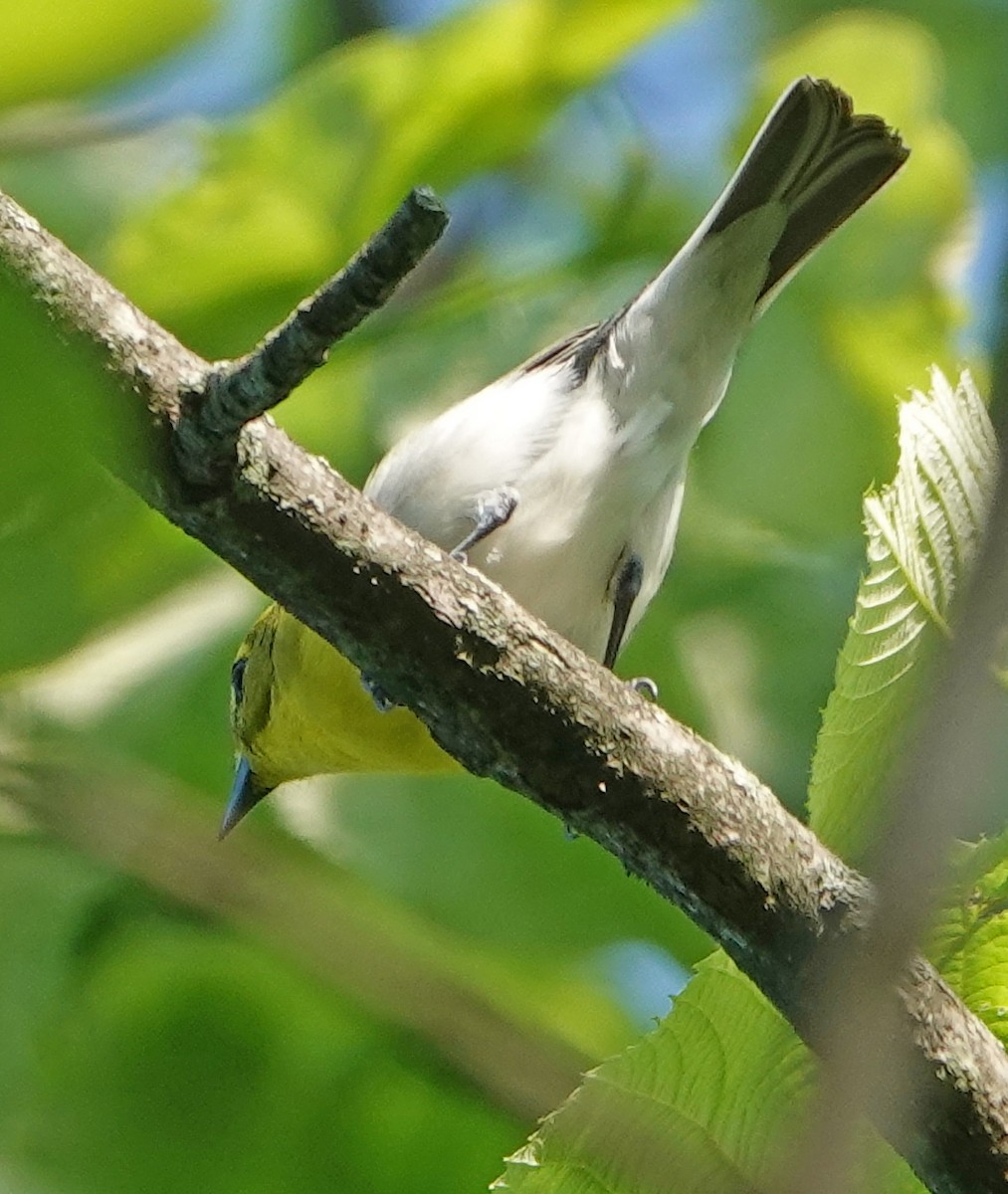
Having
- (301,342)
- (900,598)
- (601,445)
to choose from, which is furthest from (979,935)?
(601,445)

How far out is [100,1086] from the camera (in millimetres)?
2166

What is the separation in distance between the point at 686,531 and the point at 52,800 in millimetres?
2280

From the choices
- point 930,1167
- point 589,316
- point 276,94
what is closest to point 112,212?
point 276,94

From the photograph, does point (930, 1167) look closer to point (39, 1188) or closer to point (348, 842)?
point (39, 1188)

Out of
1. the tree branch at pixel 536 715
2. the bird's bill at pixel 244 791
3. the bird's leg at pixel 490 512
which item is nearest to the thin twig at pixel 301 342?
the tree branch at pixel 536 715

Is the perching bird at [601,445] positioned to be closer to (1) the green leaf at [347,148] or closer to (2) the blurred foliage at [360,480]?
(2) the blurred foliage at [360,480]

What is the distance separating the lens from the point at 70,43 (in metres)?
1.05

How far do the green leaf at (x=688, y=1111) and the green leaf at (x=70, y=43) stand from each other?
2.91 feet

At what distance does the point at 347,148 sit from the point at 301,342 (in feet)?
4.44

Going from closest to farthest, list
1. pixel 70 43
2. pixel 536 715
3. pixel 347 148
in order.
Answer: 1. pixel 70 43
2. pixel 536 715
3. pixel 347 148

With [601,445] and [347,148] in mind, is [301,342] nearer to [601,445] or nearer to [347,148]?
[347,148]

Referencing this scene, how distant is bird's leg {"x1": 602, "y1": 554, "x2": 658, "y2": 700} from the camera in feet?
12.0

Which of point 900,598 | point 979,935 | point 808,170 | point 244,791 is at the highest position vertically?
point 808,170

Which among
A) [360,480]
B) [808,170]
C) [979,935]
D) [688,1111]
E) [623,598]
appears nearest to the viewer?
[688,1111]
